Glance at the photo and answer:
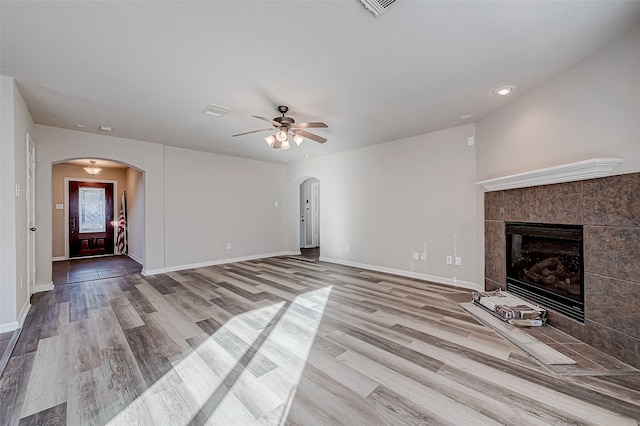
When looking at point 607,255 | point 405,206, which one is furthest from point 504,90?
point 405,206

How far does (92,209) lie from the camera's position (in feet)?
26.1

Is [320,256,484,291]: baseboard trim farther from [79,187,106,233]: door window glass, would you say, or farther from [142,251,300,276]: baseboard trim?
[79,187,106,233]: door window glass

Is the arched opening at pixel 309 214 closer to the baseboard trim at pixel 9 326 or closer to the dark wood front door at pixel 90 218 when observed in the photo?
the dark wood front door at pixel 90 218

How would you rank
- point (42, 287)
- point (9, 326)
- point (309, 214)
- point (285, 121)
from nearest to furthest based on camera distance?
1. point (9, 326)
2. point (285, 121)
3. point (42, 287)
4. point (309, 214)

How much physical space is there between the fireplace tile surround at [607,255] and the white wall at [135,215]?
7353 millimetres

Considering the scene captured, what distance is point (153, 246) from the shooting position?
5441 millimetres

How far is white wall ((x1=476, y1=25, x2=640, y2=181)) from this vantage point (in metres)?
2.22

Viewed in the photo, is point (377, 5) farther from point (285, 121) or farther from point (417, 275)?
point (417, 275)

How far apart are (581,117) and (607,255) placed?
4.34 feet

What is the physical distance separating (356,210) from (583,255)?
3857 millimetres

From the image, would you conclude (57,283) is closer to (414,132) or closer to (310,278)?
(310,278)

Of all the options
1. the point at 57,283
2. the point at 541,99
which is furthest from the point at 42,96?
the point at 541,99

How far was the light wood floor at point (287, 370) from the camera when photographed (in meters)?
1.67

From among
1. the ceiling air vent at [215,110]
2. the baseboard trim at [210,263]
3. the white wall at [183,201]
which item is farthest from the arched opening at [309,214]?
the ceiling air vent at [215,110]
